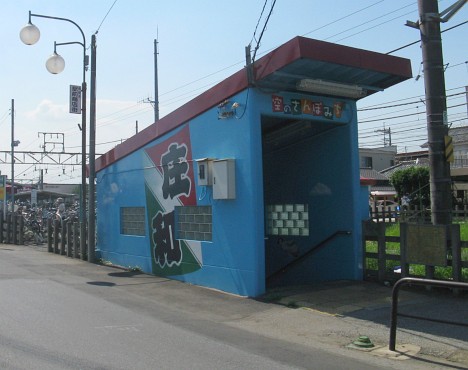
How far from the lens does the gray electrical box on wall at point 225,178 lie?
34.1ft

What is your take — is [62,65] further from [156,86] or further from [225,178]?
[156,86]

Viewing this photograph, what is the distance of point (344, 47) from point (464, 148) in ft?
153

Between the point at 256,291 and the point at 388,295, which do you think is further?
the point at 256,291

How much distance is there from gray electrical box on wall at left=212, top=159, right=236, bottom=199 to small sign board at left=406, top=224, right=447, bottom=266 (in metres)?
3.56

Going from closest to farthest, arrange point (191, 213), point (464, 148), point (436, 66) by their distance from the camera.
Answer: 1. point (436, 66)
2. point (191, 213)
3. point (464, 148)

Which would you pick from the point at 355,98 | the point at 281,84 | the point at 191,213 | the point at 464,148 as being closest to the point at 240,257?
the point at 191,213

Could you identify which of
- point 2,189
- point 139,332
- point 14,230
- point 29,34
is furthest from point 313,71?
point 2,189

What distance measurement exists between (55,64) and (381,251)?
1087 centimetres

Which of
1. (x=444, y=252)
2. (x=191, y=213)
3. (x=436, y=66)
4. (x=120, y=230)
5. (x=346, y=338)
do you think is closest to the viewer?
(x=346, y=338)

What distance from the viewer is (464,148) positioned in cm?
5106

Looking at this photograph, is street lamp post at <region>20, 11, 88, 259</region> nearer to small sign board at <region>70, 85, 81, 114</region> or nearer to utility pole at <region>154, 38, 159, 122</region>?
small sign board at <region>70, 85, 81, 114</region>

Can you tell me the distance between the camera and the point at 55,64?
1520 centimetres

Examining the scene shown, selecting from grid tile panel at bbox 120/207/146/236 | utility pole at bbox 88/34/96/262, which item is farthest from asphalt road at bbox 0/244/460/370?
utility pole at bbox 88/34/96/262

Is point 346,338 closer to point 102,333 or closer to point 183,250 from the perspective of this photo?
point 102,333
